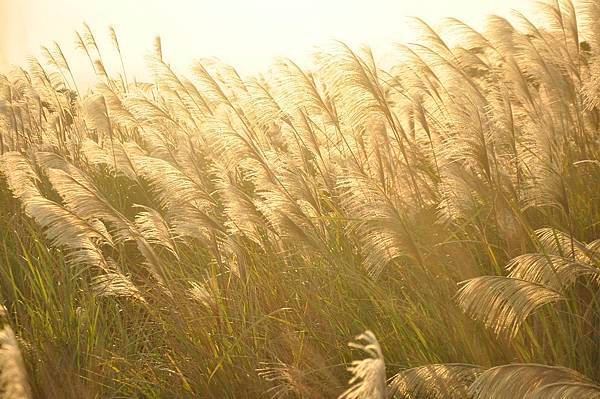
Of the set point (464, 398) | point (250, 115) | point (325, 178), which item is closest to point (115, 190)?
point (250, 115)

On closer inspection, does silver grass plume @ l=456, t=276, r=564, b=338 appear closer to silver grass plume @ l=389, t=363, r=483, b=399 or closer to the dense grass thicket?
the dense grass thicket

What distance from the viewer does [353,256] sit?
308 centimetres

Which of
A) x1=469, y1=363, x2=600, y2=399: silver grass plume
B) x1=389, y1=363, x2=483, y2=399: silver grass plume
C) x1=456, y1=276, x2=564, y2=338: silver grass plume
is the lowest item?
x1=389, y1=363, x2=483, y2=399: silver grass plume

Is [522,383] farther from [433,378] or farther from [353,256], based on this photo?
[353,256]

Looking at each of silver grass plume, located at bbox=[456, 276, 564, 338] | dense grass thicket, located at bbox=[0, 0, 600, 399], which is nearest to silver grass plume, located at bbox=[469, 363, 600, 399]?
dense grass thicket, located at bbox=[0, 0, 600, 399]

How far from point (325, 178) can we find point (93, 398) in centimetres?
140

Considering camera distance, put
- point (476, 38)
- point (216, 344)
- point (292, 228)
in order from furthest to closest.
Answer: point (476, 38) < point (216, 344) < point (292, 228)

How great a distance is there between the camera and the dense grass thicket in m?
2.27

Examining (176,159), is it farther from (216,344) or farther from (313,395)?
(313,395)

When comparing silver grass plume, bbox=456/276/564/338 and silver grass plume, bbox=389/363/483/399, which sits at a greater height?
silver grass plume, bbox=456/276/564/338

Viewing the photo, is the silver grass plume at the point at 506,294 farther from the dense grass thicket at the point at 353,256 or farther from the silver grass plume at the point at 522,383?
the silver grass plume at the point at 522,383

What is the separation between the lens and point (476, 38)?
13.7ft

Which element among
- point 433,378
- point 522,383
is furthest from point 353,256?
point 522,383

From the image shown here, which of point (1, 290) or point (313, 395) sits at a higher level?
point (1, 290)
